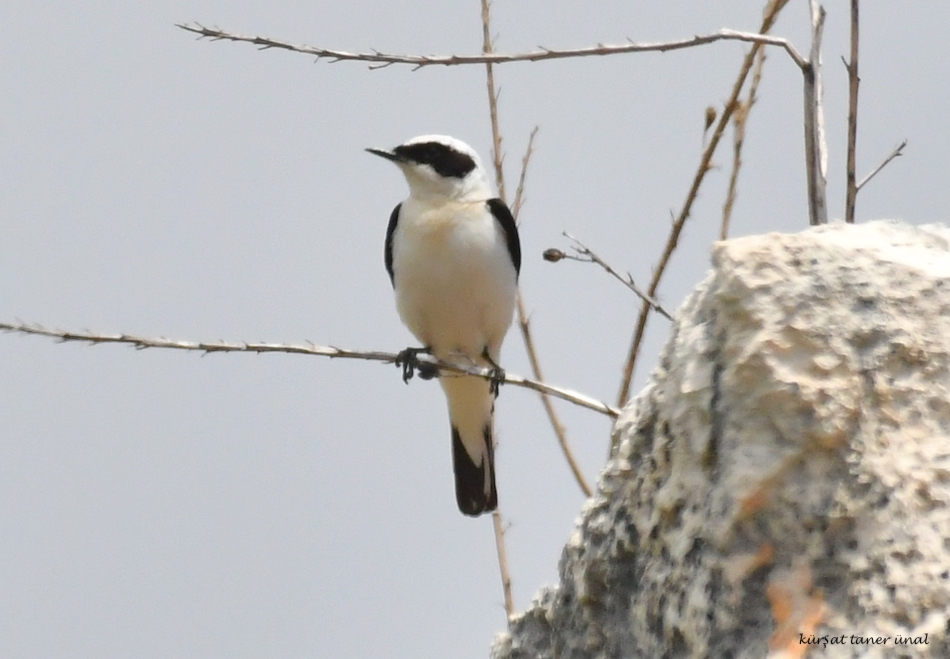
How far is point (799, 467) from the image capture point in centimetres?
264

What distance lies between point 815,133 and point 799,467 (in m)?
1.13

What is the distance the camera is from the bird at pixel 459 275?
5.96 m

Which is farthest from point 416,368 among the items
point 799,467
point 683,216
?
point 799,467

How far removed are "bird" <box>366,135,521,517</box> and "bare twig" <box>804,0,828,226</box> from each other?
248cm

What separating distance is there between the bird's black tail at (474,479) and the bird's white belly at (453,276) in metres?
0.66

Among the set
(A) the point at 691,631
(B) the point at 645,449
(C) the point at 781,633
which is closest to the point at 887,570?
(C) the point at 781,633

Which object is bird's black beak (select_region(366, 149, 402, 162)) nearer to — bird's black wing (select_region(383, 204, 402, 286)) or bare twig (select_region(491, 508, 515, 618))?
bird's black wing (select_region(383, 204, 402, 286))

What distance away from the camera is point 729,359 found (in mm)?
2756

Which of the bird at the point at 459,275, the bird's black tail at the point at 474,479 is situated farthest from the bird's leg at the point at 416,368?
the bird's black tail at the point at 474,479

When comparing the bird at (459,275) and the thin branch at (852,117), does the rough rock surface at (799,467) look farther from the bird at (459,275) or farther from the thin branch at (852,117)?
the bird at (459,275)

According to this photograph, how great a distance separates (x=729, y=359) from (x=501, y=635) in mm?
986

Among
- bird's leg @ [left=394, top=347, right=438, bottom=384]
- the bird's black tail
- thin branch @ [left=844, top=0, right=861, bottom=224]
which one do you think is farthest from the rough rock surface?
the bird's black tail

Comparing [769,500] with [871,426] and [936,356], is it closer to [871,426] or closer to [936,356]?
[871,426]

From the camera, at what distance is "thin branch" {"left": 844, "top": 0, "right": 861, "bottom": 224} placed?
3318 mm
